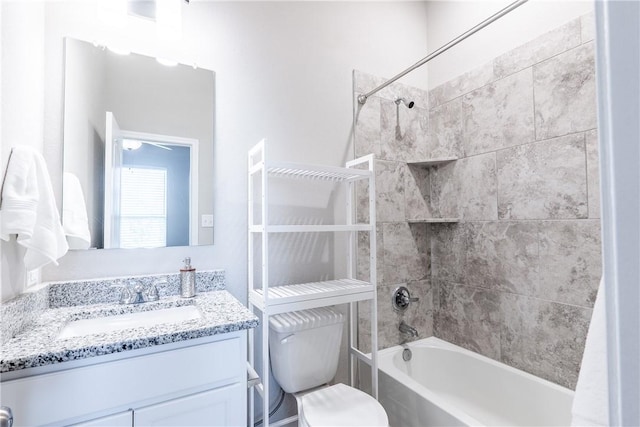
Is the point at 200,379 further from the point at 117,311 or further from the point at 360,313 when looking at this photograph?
the point at 360,313

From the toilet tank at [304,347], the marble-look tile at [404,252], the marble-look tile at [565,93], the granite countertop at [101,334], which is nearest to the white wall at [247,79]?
the granite countertop at [101,334]

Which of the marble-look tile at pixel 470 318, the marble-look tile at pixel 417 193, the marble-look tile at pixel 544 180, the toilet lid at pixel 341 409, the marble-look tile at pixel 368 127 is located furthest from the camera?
the marble-look tile at pixel 417 193

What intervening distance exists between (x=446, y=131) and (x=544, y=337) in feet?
4.42

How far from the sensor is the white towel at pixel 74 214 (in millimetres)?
1224

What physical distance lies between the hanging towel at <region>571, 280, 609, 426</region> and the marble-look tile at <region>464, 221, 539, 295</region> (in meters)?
1.34

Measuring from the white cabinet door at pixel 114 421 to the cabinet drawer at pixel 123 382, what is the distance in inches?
0.8

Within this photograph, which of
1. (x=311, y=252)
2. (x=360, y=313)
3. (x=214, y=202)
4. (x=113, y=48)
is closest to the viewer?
(x=113, y=48)

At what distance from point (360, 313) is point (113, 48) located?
186cm

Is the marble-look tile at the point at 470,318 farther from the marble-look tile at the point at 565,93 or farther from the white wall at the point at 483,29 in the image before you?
the white wall at the point at 483,29

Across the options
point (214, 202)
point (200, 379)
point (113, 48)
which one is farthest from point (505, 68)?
point (200, 379)

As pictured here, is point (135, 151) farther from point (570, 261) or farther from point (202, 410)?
point (570, 261)

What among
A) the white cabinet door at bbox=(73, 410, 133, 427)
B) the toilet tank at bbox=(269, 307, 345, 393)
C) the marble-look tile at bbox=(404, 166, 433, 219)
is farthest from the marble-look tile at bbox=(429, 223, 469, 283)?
the white cabinet door at bbox=(73, 410, 133, 427)

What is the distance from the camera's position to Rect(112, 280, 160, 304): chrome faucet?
126cm

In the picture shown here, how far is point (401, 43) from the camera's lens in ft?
7.04
